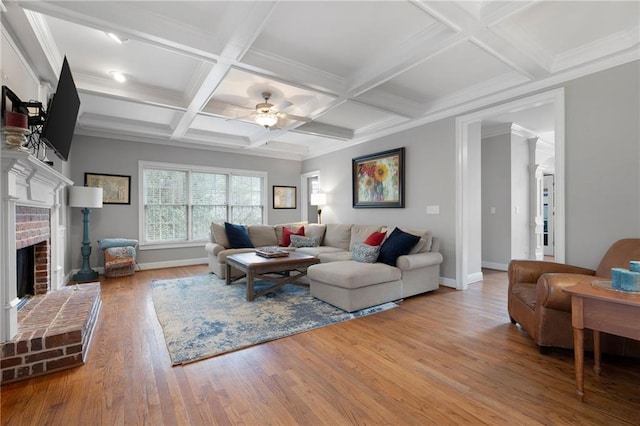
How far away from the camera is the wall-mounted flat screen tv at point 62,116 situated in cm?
221

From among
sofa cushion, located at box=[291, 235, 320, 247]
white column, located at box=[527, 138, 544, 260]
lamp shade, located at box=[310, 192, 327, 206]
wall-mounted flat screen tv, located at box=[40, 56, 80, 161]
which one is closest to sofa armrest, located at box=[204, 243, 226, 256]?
sofa cushion, located at box=[291, 235, 320, 247]

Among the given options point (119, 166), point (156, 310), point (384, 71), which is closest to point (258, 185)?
point (119, 166)

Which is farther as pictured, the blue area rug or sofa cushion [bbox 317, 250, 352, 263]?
sofa cushion [bbox 317, 250, 352, 263]

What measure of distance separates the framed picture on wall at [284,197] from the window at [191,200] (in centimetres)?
43

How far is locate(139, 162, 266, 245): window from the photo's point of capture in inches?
223

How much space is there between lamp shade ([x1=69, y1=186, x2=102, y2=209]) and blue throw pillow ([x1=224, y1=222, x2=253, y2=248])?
6.67 feet

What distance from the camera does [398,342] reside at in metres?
2.42

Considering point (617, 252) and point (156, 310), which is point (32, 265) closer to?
point (156, 310)

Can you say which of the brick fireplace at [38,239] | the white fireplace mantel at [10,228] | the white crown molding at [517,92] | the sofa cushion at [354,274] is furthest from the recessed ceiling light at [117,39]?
the white crown molding at [517,92]

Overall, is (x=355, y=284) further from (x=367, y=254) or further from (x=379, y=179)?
(x=379, y=179)

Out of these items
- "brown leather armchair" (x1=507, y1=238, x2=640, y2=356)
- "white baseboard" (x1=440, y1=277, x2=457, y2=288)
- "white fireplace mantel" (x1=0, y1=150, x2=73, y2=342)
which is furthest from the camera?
"white baseboard" (x1=440, y1=277, x2=457, y2=288)

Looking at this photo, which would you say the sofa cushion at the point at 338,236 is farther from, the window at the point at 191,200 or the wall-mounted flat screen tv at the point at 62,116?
the wall-mounted flat screen tv at the point at 62,116

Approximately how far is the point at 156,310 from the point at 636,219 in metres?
4.81

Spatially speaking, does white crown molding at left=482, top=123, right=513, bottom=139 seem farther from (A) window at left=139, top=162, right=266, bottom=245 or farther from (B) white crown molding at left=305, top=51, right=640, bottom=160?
(A) window at left=139, top=162, right=266, bottom=245
